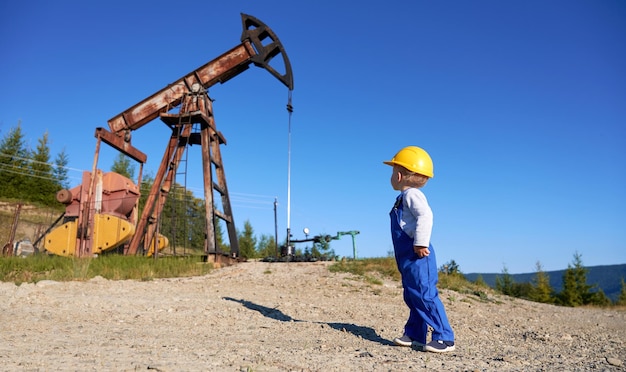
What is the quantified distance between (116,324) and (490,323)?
416 centimetres

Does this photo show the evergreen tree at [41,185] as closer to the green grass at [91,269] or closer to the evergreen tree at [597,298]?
the green grass at [91,269]

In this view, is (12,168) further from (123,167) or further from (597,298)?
(597,298)

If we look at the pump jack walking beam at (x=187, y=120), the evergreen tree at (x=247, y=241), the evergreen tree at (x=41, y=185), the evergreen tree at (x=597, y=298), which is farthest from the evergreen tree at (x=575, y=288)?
the evergreen tree at (x=41, y=185)

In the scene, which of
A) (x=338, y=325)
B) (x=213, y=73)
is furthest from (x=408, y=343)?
(x=213, y=73)

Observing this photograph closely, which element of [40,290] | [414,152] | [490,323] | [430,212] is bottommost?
[490,323]

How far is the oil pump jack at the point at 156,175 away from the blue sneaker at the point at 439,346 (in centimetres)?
796

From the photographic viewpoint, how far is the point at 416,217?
2.99 m

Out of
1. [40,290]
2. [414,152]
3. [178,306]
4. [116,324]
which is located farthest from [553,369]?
[40,290]

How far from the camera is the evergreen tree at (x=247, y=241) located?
28297 mm

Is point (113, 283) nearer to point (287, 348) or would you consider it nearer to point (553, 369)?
point (287, 348)

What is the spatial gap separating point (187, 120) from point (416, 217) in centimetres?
928

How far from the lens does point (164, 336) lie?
3.17 m

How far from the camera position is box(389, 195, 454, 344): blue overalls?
9.43 ft

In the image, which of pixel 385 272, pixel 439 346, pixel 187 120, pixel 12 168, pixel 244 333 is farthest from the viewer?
pixel 12 168
